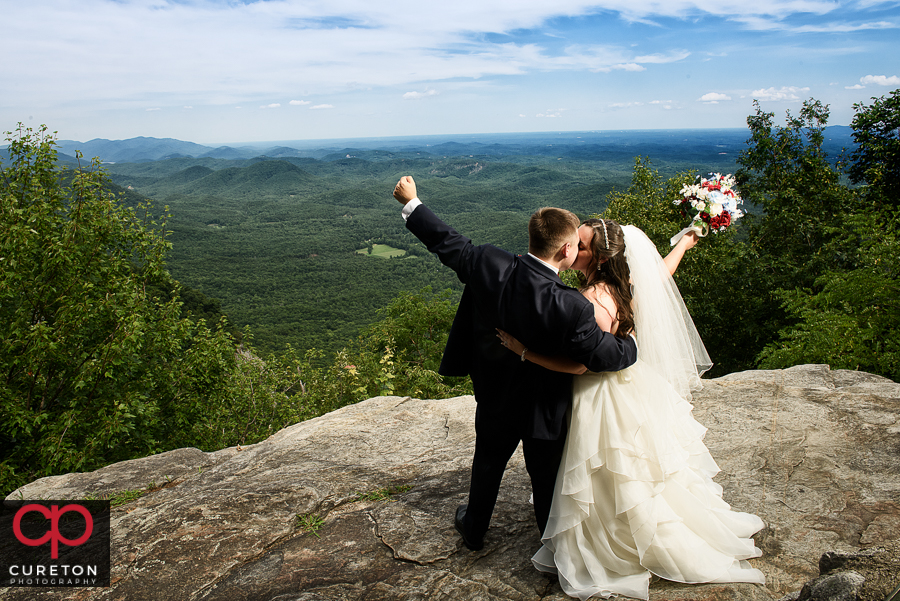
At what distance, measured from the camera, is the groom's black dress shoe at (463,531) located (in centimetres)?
333

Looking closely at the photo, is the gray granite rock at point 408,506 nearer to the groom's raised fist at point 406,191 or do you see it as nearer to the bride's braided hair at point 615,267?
the bride's braided hair at point 615,267

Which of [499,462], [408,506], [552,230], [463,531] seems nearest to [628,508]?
[499,462]

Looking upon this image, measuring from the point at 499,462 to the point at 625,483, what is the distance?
76 cm

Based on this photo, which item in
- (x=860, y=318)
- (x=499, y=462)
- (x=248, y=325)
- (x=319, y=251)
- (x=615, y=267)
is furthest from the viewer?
(x=319, y=251)

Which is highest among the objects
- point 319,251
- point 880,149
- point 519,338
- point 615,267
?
point 880,149

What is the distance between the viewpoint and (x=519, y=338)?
261cm

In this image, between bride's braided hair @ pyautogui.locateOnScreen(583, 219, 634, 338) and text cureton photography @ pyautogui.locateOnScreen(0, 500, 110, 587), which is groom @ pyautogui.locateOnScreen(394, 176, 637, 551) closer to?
bride's braided hair @ pyautogui.locateOnScreen(583, 219, 634, 338)

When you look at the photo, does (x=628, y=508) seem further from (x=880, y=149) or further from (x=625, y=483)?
(x=880, y=149)

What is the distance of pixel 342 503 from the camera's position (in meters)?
4.05

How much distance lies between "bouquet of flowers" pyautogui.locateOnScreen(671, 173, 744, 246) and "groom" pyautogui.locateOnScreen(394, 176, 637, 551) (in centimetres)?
146

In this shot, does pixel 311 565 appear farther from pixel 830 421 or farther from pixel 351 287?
pixel 351 287

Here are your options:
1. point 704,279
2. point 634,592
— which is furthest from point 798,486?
point 704,279

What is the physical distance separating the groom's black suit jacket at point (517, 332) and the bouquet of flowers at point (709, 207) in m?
1.43

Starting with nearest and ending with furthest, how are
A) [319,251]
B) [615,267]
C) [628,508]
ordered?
[628,508], [615,267], [319,251]
